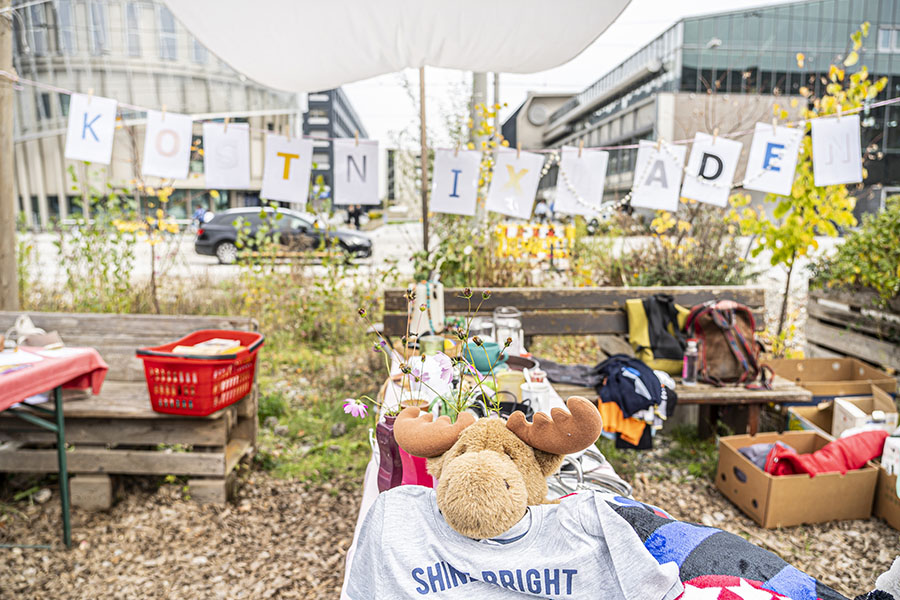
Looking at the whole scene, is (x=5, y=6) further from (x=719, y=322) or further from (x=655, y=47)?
(x=655, y=47)

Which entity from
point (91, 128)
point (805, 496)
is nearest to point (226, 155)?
point (91, 128)

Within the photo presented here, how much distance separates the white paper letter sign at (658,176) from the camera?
3764mm

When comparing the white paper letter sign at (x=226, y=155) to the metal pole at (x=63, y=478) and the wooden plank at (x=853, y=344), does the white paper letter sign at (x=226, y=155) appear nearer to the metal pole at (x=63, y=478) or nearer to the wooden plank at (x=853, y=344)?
the metal pole at (x=63, y=478)

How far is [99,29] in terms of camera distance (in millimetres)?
20828

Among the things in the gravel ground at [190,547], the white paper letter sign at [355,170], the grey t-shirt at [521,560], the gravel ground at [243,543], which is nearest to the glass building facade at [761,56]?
the white paper letter sign at [355,170]

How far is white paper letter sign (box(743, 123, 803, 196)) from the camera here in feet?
12.0

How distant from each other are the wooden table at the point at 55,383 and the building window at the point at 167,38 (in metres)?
22.8

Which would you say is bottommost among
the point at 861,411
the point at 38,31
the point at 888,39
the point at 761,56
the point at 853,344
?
the point at 861,411

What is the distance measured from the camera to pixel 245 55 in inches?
116

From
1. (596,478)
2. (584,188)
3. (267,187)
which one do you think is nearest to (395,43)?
(267,187)

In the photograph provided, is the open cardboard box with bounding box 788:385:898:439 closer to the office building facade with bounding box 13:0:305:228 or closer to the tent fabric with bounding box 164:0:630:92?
the tent fabric with bounding box 164:0:630:92

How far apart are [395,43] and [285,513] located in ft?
7.87

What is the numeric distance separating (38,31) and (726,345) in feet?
76.2

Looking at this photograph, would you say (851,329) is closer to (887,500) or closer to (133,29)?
(887,500)
